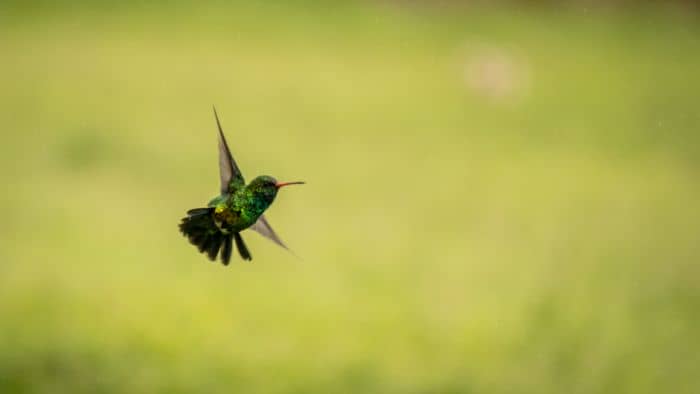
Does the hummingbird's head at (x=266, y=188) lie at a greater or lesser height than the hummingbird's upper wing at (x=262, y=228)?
greater

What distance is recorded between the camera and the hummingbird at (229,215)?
0.53 meters

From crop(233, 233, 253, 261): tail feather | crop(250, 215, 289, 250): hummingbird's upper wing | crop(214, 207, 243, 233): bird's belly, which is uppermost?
crop(214, 207, 243, 233): bird's belly

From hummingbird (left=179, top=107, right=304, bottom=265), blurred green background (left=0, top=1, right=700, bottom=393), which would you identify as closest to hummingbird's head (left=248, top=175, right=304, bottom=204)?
hummingbird (left=179, top=107, right=304, bottom=265)

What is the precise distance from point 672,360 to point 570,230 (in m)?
0.46

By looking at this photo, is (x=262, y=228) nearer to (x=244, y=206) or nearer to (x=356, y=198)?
(x=244, y=206)

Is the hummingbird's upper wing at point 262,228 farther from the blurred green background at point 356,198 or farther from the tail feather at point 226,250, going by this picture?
the blurred green background at point 356,198

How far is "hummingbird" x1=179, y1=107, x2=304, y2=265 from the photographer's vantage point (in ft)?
1.73

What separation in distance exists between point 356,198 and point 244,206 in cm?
172

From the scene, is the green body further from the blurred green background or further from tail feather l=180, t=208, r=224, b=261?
the blurred green background

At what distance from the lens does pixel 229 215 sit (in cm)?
58

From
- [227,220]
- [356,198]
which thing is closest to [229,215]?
[227,220]

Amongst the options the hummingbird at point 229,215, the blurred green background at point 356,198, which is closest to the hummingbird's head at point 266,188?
the hummingbird at point 229,215

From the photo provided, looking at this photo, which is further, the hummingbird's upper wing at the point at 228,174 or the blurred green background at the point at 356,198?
the blurred green background at the point at 356,198

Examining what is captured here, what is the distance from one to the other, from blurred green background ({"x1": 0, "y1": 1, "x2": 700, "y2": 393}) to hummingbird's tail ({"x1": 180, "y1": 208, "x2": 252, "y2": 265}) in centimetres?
119
